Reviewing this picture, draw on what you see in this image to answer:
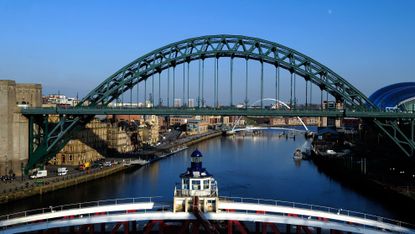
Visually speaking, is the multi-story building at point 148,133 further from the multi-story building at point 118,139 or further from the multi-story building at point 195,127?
the multi-story building at point 195,127

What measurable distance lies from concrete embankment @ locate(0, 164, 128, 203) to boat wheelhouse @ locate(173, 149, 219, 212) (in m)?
18.4

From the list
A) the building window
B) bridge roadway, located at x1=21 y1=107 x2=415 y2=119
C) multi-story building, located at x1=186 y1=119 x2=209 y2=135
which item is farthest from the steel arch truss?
multi-story building, located at x1=186 y1=119 x2=209 y2=135

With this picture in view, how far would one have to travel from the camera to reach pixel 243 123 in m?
168

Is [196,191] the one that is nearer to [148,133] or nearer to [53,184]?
[53,184]

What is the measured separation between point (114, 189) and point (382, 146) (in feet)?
84.7

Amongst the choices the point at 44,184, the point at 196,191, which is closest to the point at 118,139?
the point at 44,184

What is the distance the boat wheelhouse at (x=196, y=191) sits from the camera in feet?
55.5

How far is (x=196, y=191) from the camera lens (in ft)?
57.0

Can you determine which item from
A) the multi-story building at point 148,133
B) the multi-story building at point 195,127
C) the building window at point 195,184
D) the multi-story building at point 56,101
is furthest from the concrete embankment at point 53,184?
the multi-story building at point 195,127

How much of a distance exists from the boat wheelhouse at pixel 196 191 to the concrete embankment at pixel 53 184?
18377 millimetres

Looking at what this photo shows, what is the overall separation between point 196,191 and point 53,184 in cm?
2213

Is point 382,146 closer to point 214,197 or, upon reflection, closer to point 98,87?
point 98,87

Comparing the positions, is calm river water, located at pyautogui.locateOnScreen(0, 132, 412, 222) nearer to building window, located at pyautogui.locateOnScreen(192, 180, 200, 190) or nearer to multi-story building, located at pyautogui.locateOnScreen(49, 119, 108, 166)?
multi-story building, located at pyautogui.locateOnScreen(49, 119, 108, 166)

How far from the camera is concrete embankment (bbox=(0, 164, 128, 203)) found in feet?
106
